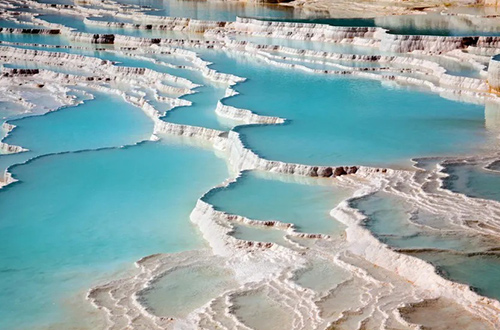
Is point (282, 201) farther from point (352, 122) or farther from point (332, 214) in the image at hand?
point (352, 122)

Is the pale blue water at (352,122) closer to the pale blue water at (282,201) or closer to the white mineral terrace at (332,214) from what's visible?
the white mineral terrace at (332,214)

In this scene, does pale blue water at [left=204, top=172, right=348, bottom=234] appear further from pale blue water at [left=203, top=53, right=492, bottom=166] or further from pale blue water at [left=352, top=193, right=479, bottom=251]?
pale blue water at [left=203, top=53, right=492, bottom=166]

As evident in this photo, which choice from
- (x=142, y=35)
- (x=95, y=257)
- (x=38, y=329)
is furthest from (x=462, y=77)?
(x=142, y=35)

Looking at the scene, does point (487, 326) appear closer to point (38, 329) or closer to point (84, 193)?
point (38, 329)

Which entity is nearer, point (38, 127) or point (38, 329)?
point (38, 329)

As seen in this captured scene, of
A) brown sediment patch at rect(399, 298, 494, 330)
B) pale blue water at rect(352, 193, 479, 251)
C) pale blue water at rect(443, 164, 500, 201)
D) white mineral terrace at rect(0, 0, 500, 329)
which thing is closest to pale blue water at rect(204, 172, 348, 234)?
white mineral terrace at rect(0, 0, 500, 329)

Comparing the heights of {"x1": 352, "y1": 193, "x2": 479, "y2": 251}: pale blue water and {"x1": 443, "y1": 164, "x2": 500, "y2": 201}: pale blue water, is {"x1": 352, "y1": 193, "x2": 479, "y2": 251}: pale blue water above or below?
below
